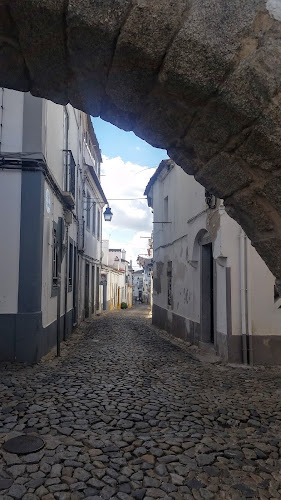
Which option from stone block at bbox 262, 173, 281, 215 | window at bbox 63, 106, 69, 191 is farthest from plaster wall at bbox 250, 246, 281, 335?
window at bbox 63, 106, 69, 191

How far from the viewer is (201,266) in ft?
28.5

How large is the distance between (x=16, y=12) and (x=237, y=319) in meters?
5.65

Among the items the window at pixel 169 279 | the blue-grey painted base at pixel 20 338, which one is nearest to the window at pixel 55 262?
the blue-grey painted base at pixel 20 338

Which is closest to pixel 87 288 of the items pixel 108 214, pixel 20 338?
pixel 108 214

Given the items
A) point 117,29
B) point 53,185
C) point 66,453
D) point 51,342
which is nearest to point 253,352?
point 51,342

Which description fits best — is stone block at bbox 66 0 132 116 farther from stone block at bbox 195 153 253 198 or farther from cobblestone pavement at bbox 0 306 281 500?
cobblestone pavement at bbox 0 306 281 500

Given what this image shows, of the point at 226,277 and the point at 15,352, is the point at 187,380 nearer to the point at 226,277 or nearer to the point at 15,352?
the point at 226,277

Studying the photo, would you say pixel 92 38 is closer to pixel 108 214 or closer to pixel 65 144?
pixel 65 144

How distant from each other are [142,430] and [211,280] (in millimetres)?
5414

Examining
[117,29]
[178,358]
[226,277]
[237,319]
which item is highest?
[117,29]

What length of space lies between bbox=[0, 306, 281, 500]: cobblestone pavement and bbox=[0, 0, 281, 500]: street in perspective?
17mm

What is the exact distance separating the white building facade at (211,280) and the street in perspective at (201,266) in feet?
0.12

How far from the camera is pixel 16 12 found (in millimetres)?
1759

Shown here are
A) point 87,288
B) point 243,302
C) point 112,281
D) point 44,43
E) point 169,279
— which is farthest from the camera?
point 112,281
